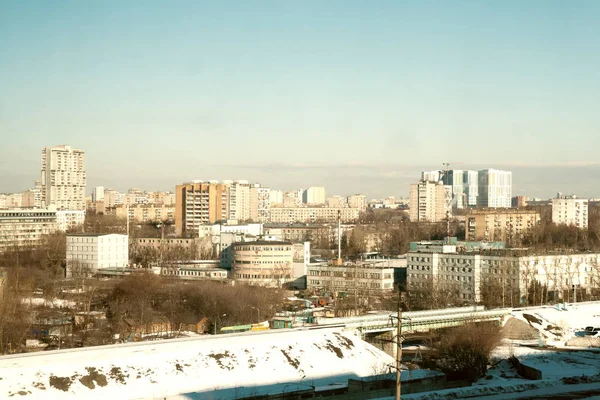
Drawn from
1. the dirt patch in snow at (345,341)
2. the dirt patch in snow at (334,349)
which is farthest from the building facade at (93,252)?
the dirt patch in snow at (334,349)

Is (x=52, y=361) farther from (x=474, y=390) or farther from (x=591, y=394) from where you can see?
(x=591, y=394)

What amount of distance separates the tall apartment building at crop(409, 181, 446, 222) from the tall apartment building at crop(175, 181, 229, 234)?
76.1 feet

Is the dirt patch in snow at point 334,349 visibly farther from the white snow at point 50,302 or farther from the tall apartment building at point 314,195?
the tall apartment building at point 314,195

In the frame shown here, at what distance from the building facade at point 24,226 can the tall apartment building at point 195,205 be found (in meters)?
8.63

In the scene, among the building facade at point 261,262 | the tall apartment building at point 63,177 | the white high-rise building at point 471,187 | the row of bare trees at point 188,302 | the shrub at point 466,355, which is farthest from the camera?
the white high-rise building at point 471,187

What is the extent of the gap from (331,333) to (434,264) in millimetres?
13638

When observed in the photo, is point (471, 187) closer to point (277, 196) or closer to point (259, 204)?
point (277, 196)

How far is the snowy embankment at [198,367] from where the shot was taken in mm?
13883

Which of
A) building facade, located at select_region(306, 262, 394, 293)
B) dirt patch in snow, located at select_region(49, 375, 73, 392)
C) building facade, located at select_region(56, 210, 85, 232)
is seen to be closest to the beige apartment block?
building facade, located at select_region(56, 210, 85, 232)

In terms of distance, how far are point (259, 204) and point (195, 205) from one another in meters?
21.2

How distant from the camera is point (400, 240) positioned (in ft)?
174

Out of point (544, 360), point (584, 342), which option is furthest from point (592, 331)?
point (544, 360)

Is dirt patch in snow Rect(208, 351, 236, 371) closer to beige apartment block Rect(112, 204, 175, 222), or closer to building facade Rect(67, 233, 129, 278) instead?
building facade Rect(67, 233, 129, 278)

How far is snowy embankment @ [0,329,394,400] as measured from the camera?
13.9 m
